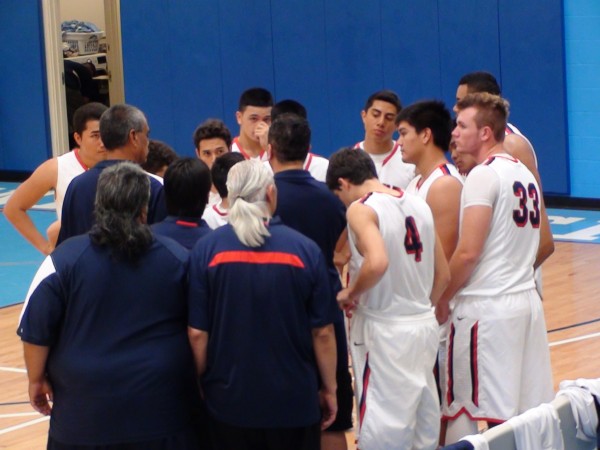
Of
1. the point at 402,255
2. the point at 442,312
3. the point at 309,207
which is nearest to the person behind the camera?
the point at 402,255

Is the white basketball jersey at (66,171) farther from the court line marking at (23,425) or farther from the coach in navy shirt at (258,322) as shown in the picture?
the coach in navy shirt at (258,322)

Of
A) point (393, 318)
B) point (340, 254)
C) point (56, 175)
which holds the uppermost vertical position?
point (56, 175)

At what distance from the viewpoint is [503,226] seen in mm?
4973

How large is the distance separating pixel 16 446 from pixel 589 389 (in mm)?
3128

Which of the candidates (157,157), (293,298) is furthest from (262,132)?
(293,298)

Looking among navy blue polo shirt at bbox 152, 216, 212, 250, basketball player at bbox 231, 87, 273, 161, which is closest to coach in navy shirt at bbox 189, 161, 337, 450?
navy blue polo shirt at bbox 152, 216, 212, 250

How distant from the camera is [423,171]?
529 centimetres

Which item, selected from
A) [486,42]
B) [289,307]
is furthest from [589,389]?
[486,42]

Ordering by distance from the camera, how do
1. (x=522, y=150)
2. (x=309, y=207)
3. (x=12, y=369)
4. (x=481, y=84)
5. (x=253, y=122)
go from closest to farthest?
1. (x=309, y=207)
2. (x=522, y=150)
3. (x=481, y=84)
4. (x=253, y=122)
5. (x=12, y=369)

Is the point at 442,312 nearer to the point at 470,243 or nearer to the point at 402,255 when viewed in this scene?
the point at 470,243

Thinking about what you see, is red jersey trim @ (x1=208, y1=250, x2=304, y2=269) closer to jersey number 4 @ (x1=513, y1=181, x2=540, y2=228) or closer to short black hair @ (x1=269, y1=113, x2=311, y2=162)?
short black hair @ (x1=269, y1=113, x2=311, y2=162)

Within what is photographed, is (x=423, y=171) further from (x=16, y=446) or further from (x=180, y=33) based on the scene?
(x=180, y=33)

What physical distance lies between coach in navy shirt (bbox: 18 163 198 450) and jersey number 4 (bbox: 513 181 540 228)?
5.22 feet

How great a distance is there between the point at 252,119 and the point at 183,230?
9.85 feet
